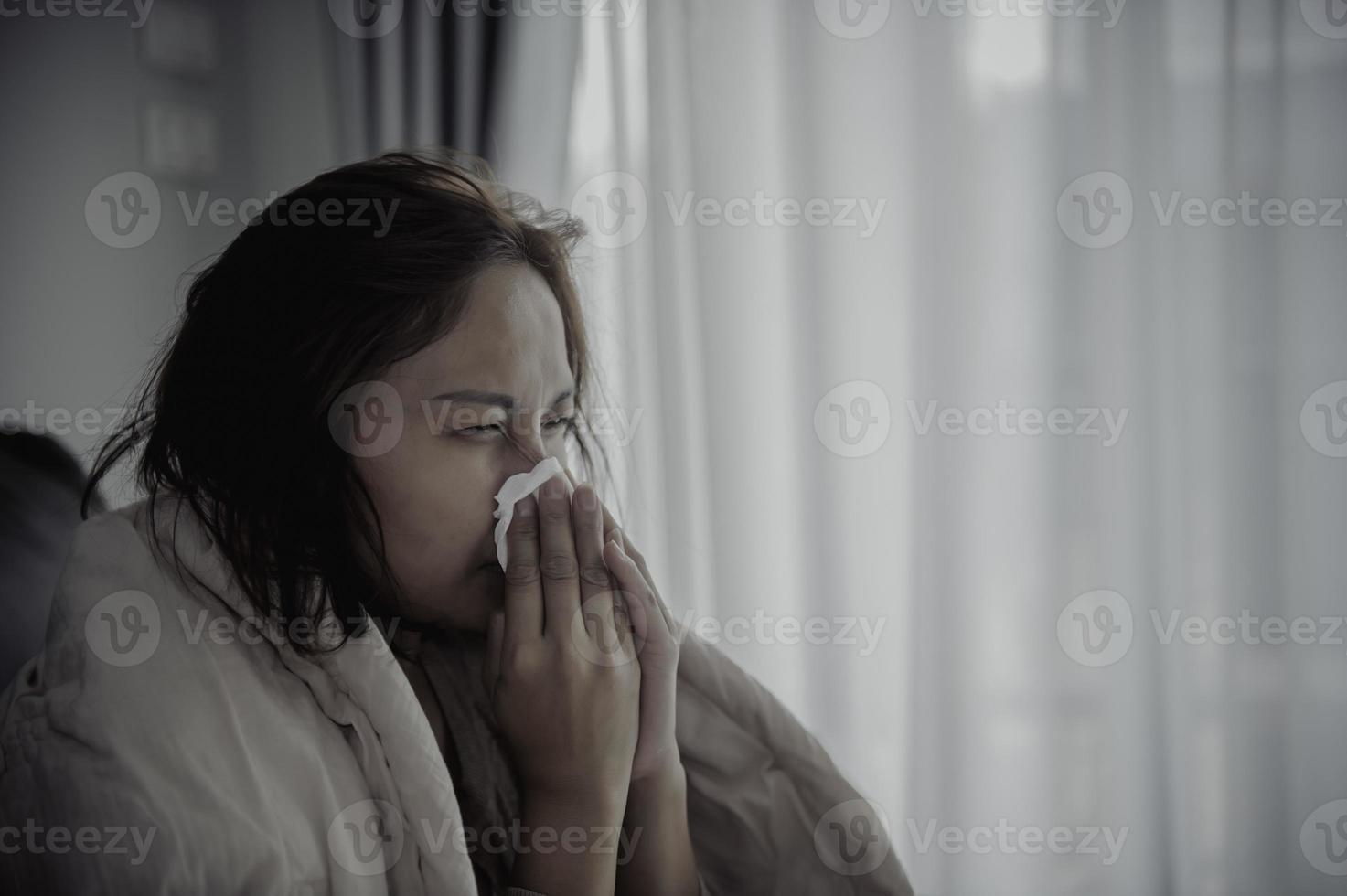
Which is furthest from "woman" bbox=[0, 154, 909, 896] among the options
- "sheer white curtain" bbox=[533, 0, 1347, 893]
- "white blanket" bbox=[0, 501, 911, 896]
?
"sheer white curtain" bbox=[533, 0, 1347, 893]

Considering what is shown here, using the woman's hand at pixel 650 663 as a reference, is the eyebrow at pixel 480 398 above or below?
above

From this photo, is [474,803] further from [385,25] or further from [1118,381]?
[385,25]

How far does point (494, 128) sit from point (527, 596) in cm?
124

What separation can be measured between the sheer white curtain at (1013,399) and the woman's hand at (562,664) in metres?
0.80

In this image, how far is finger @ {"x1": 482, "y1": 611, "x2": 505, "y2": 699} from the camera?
36.4 inches

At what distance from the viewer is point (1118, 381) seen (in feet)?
5.06

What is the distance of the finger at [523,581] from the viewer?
2.95 feet

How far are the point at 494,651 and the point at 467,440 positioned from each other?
0.24 meters

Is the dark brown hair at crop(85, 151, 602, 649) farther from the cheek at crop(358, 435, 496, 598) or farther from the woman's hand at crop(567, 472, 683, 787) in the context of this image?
the woman's hand at crop(567, 472, 683, 787)

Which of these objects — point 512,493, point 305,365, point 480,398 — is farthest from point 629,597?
point 305,365

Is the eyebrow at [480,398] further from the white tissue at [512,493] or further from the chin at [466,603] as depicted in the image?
the chin at [466,603]

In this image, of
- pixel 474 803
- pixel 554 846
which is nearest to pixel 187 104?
pixel 474 803

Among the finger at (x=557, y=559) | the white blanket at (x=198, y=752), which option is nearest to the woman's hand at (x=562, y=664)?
the finger at (x=557, y=559)

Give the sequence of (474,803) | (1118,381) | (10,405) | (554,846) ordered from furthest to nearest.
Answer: (1118,381), (10,405), (474,803), (554,846)
